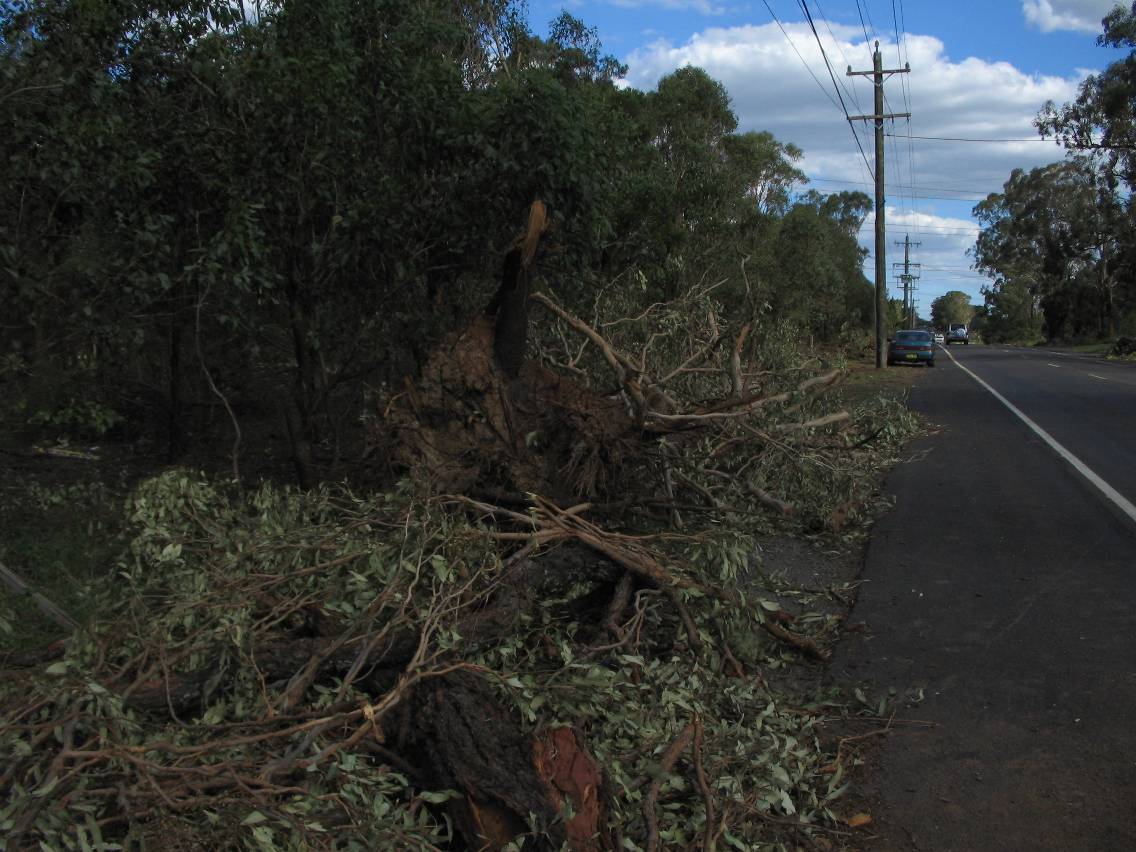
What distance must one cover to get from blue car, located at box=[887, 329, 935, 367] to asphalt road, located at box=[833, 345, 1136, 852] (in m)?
27.0

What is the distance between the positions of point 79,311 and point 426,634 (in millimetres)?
4820

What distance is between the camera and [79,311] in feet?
23.7

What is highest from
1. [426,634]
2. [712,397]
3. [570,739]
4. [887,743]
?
[712,397]

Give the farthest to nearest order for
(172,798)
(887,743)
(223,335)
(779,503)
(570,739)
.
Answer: (223,335) → (779,503) → (887,743) → (570,739) → (172,798)

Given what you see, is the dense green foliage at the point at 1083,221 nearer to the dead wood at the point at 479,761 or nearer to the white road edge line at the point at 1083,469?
the white road edge line at the point at 1083,469

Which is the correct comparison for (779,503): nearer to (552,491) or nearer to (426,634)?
(552,491)

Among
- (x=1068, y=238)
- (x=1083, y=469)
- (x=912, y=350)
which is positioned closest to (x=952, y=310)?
(x=1068, y=238)

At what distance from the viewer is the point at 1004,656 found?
5.25m

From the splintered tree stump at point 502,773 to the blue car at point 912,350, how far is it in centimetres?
3617

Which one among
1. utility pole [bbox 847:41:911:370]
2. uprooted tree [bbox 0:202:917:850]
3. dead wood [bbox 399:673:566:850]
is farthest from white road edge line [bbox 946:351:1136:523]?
utility pole [bbox 847:41:911:370]

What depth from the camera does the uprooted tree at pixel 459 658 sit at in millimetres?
3188

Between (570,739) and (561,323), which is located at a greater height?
(561,323)

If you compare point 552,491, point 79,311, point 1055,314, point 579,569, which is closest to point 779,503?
point 552,491

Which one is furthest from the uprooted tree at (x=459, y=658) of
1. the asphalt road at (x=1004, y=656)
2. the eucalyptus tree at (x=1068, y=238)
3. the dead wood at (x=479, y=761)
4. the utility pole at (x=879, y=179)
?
the eucalyptus tree at (x=1068, y=238)
